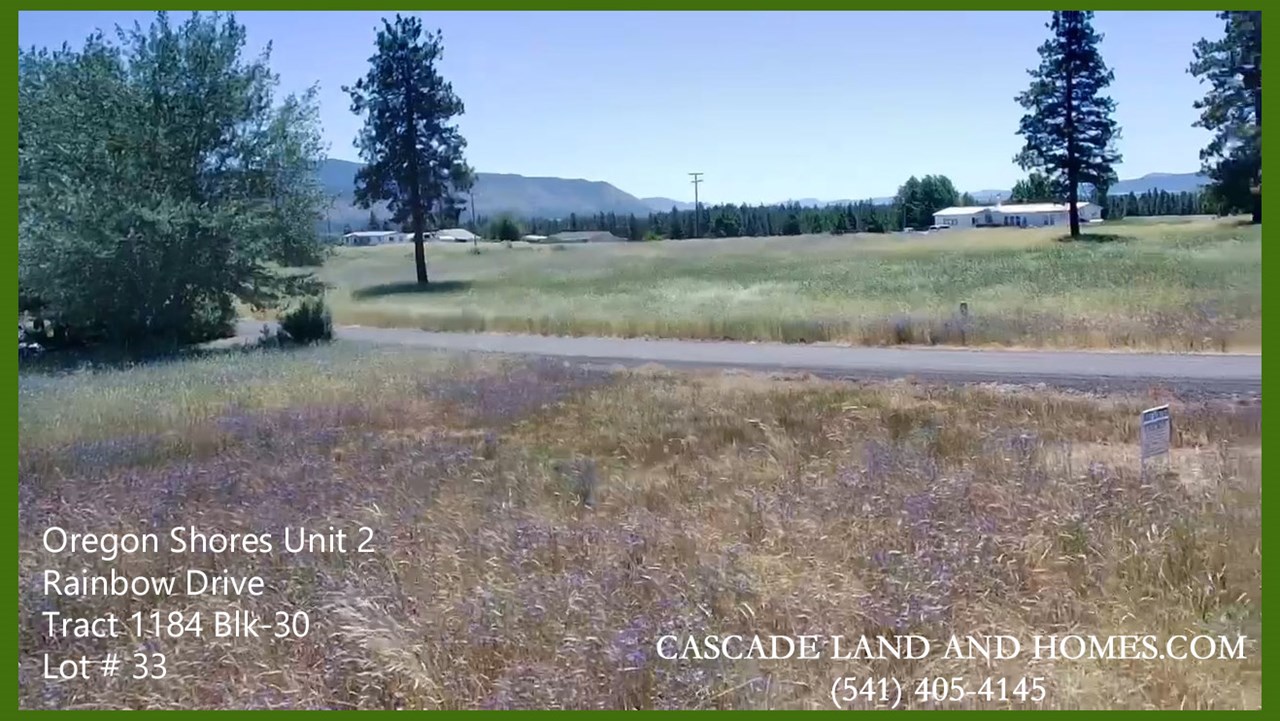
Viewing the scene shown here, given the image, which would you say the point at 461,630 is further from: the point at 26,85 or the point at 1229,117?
the point at 1229,117

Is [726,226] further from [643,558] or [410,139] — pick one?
[643,558]

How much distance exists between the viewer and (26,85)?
21.0 metres

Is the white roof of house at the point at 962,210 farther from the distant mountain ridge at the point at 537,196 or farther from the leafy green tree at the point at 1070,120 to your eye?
the leafy green tree at the point at 1070,120

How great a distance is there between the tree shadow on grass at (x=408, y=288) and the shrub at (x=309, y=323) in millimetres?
13746

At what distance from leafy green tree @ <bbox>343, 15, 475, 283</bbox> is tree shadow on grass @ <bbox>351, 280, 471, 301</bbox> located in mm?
1075

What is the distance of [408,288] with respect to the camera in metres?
47.2

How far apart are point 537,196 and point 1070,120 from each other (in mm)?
64485

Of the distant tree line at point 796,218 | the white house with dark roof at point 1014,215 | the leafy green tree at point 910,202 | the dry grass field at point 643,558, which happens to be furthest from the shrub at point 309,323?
the leafy green tree at point 910,202

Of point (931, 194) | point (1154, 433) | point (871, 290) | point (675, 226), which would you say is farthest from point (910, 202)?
point (1154, 433)

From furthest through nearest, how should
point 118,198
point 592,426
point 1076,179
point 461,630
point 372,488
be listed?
1. point 1076,179
2. point 118,198
3. point 592,426
4. point 372,488
5. point 461,630

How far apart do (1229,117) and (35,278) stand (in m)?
26.3

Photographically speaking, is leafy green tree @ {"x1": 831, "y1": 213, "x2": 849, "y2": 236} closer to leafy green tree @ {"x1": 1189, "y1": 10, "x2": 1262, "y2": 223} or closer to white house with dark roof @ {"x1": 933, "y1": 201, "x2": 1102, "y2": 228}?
white house with dark roof @ {"x1": 933, "y1": 201, "x2": 1102, "y2": 228}

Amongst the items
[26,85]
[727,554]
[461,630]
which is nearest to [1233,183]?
[727,554]

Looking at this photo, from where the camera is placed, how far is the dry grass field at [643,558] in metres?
4.43
